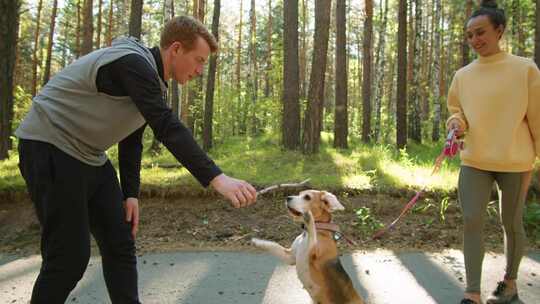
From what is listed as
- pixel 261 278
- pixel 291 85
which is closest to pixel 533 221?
pixel 261 278

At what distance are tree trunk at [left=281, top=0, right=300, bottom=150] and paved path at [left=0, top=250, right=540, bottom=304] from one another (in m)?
7.27

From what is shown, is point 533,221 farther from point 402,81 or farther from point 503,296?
point 402,81

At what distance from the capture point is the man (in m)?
2.38

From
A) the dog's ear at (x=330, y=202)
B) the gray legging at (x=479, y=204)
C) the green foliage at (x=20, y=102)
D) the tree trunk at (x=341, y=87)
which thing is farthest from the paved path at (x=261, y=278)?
the green foliage at (x=20, y=102)

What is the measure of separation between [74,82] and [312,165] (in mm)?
7832

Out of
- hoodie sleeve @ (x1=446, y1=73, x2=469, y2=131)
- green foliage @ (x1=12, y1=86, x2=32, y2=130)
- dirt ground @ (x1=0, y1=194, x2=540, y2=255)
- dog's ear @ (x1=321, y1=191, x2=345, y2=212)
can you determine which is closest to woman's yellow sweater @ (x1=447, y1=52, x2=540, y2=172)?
hoodie sleeve @ (x1=446, y1=73, x2=469, y2=131)

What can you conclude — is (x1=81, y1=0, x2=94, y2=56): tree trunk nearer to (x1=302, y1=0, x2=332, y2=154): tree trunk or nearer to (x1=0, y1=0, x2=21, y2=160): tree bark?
(x1=0, y1=0, x2=21, y2=160): tree bark

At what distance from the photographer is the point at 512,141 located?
401cm

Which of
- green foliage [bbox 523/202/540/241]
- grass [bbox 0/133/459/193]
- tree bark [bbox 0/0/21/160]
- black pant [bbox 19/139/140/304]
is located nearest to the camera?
black pant [bbox 19/139/140/304]

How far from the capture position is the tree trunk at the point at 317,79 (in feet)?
36.3

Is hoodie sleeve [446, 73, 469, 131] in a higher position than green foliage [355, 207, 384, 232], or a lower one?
higher

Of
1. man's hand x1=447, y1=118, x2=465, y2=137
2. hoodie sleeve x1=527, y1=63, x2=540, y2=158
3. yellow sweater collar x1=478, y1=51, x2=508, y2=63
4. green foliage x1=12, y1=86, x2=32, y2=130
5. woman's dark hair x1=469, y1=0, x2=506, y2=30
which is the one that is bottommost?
man's hand x1=447, y1=118, x2=465, y2=137

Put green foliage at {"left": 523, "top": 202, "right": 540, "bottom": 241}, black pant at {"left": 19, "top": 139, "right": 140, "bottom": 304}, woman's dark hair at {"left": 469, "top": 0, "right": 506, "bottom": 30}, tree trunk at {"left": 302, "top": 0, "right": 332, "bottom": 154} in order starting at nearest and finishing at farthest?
black pant at {"left": 19, "top": 139, "right": 140, "bottom": 304} → woman's dark hair at {"left": 469, "top": 0, "right": 506, "bottom": 30} → green foliage at {"left": 523, "top": 202, "right": 540, "bottom": 241} → tree trunk at {"left": 302, "top": 0, "right": 332, "bottom": 154}

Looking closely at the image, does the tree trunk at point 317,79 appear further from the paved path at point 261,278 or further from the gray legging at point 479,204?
the gray legging at point 479,204
